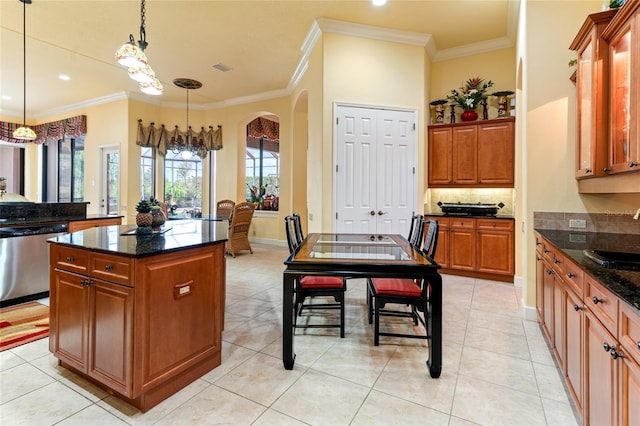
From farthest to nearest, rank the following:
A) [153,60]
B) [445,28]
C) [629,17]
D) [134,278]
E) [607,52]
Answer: [153,60] < [445,28] < [607,52] < [629,17] < [134,278]

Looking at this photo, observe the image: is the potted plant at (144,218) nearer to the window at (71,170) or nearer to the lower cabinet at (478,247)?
the lower cabinet at (478,247)

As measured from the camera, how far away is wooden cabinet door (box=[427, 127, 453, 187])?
182 inches

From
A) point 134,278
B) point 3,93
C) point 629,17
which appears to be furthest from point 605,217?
point 3,93

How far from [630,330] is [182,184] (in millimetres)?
8129

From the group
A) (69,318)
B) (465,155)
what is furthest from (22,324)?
(465,155)

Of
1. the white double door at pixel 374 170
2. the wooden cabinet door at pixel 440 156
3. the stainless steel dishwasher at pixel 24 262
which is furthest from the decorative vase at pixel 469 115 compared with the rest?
the stainless steel dishwasher at pixel 24 262

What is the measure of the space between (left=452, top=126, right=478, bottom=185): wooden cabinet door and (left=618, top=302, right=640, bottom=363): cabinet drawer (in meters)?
3.75

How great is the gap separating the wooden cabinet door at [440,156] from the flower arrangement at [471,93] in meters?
0.48

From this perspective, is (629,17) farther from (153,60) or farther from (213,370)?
(153,60)

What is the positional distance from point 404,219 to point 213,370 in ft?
10.3

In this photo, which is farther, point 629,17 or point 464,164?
point 464,164

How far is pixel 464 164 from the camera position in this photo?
180 inches

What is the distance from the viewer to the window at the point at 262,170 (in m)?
7.64

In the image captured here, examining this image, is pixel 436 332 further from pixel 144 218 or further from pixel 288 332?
pixel 144 218
